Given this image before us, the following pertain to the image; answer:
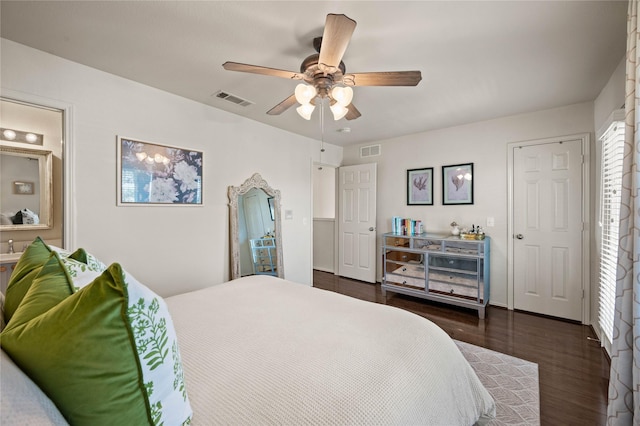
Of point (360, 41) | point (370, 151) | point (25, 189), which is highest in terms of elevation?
point (360, 41)

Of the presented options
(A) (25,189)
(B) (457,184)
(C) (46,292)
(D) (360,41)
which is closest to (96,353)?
(C) (46,292)

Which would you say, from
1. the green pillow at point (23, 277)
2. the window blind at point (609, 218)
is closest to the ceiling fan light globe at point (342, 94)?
the green pillow at point (23, 277)

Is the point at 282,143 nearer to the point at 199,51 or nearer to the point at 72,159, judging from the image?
the point at 199,51

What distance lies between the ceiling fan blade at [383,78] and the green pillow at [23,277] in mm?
1842

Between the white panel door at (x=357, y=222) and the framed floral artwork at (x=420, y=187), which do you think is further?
the white panel door at (x=357, y=222)

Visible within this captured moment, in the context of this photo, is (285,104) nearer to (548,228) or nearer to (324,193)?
(548,228)

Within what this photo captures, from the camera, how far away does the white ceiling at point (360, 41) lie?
158 cm

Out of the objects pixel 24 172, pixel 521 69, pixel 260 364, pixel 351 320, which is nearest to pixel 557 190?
pixel 521 69

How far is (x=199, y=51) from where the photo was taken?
2004mm

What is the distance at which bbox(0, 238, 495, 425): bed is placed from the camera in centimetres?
55

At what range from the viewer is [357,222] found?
471cm

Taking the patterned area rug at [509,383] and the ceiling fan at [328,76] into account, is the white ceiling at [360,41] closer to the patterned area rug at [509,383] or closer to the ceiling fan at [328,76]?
the ceiling fan at [328,76]

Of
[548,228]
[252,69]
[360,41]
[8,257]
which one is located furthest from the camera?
[548,228]

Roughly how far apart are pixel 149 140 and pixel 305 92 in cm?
176
